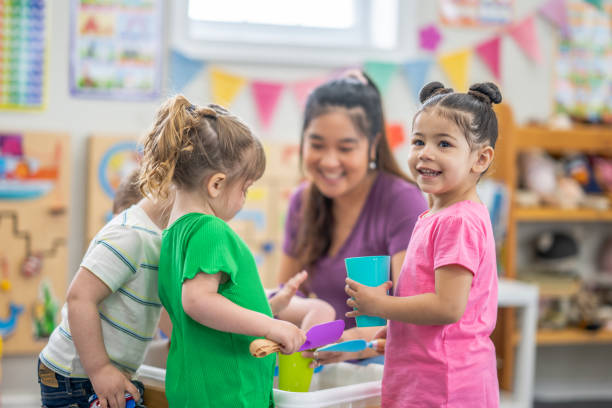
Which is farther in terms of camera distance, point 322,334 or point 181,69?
point 181,69

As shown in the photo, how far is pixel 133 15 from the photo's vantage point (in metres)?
2.64

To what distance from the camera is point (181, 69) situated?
2.69 m

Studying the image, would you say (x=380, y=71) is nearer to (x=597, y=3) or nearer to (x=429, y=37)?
(x=429, y=37)

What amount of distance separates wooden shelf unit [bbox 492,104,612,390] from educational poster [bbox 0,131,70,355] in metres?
1.77

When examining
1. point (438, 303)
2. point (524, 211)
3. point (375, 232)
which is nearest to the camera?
point (438, 303)

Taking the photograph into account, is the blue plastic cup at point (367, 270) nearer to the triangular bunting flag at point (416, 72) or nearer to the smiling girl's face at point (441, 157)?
the smiling girl's face at point (441, 157)

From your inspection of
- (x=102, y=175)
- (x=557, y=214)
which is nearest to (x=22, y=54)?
(x=102, y=175)

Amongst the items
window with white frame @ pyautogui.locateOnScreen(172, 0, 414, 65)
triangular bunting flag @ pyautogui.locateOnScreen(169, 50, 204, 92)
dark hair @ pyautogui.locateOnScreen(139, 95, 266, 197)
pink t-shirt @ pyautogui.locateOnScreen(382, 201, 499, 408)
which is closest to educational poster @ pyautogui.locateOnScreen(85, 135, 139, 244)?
triangular bunting flag @ pyautogui.locateOnScreen(169, 50, 204, 92)

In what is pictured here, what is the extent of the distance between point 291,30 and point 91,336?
2052mm

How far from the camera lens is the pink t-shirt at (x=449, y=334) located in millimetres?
1048

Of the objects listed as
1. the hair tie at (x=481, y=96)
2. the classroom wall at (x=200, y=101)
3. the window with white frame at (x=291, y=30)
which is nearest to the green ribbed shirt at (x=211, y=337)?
the hair tie at (x=481, y=96)

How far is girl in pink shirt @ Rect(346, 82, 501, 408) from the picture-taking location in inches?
40.8

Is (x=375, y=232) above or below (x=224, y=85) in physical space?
below

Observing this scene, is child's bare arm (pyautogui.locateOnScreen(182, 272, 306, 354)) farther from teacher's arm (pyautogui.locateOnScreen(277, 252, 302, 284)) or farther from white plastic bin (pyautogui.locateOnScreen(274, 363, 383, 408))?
teacher's arm (pyautogui.locateOnScreen(277, 252, 302, 284))
